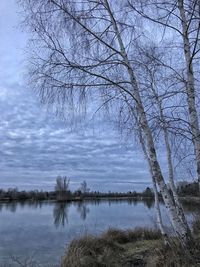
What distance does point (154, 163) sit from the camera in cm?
789

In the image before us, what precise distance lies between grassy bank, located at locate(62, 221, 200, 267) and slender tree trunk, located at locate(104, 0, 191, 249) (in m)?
0.31

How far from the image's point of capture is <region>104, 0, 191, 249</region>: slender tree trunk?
753 centimetres

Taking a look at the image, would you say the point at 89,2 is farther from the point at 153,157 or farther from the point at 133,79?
the point at 153,157

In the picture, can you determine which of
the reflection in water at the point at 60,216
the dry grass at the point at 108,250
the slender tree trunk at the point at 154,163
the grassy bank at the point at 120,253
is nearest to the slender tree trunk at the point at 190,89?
the slender tree trunk at the point at 154,163

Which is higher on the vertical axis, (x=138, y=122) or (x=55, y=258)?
(x=138, y=122)

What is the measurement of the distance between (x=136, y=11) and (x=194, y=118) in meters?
2.61

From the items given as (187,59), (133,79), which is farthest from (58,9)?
(187,59)

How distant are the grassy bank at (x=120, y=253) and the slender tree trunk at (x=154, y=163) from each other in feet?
1.02

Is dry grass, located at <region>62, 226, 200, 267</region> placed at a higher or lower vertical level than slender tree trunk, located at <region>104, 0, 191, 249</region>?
lower

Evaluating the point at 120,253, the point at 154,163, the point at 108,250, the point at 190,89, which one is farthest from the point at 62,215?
the point at 190,89

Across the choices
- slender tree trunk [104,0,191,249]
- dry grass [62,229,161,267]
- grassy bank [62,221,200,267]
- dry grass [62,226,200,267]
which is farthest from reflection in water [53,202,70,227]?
slender tree trunk [104,0,191,249]

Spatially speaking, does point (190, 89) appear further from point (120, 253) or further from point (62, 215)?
point (62, 215)

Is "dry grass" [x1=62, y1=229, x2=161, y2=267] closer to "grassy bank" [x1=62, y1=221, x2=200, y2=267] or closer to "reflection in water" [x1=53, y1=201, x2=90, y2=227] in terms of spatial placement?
"grassy bank" [x1=62, y1=221, x2=200, y2=267]

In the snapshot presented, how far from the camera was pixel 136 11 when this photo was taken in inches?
320
